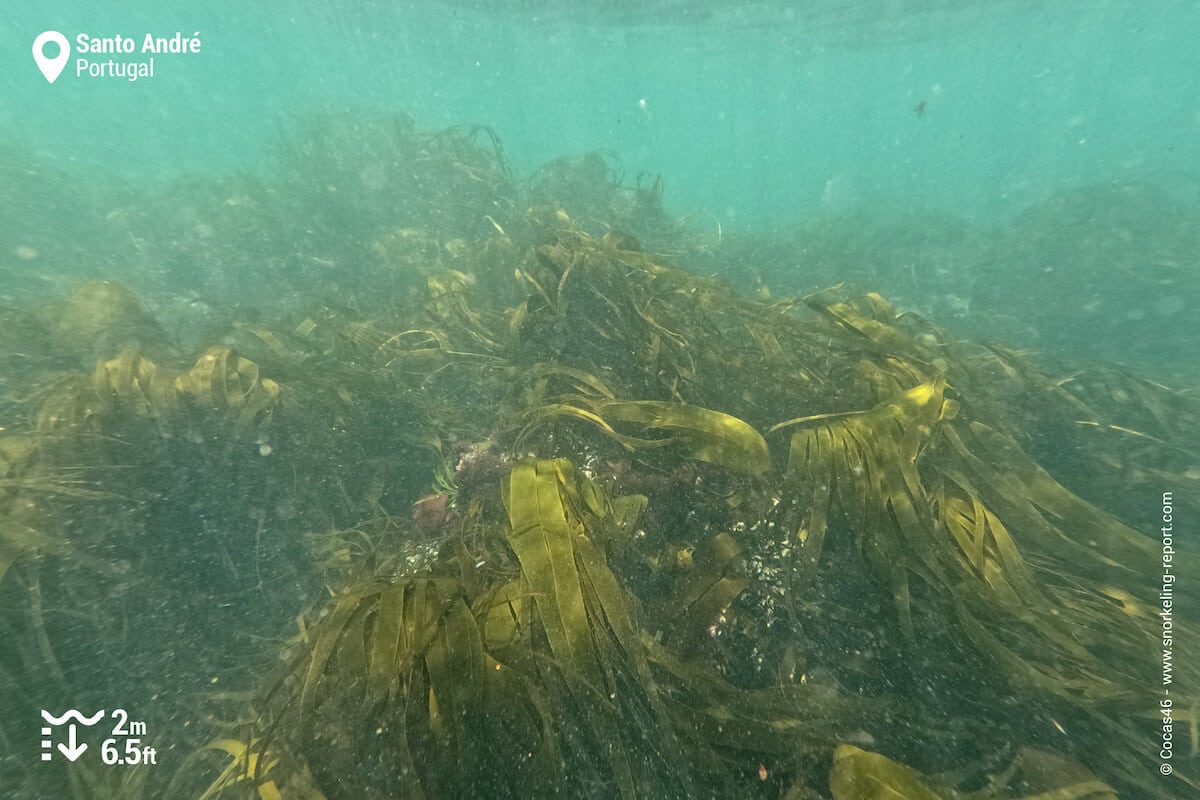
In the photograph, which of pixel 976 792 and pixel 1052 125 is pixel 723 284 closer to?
pixel 976 792

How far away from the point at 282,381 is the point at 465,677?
9.32 ft

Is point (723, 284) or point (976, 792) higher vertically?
point (723, 284)

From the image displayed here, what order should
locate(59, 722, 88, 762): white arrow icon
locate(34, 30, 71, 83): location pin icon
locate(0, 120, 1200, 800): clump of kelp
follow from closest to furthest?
locate(0, 120, 1200, 800): clump of kelp < locate(59, 722, 88, 762): white arrow icon < locate(34, 30, 71, 83): location pin icon

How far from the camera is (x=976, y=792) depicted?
1499 millimetres

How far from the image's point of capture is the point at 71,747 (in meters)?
1.92

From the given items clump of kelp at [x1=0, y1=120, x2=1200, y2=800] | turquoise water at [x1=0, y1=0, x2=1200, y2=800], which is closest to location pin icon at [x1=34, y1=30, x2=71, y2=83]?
turquoise water at [x1=0, y1=0, x2=1200, y2=800]

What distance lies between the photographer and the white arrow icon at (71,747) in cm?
189

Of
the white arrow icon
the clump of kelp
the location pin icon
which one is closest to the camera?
the clump of kelp

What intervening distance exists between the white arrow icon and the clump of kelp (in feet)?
0.27

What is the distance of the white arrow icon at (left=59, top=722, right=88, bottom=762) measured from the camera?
1.89 metres

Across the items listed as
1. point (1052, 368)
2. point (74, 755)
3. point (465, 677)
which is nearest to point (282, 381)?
point (74, 755)

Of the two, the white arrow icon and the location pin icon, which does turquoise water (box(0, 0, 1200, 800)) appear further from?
the location pin icon

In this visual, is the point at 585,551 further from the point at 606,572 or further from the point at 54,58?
the point at 54,58

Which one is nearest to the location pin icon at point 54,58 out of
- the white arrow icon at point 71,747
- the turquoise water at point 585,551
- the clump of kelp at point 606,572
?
the turquoise water at point 585,551
